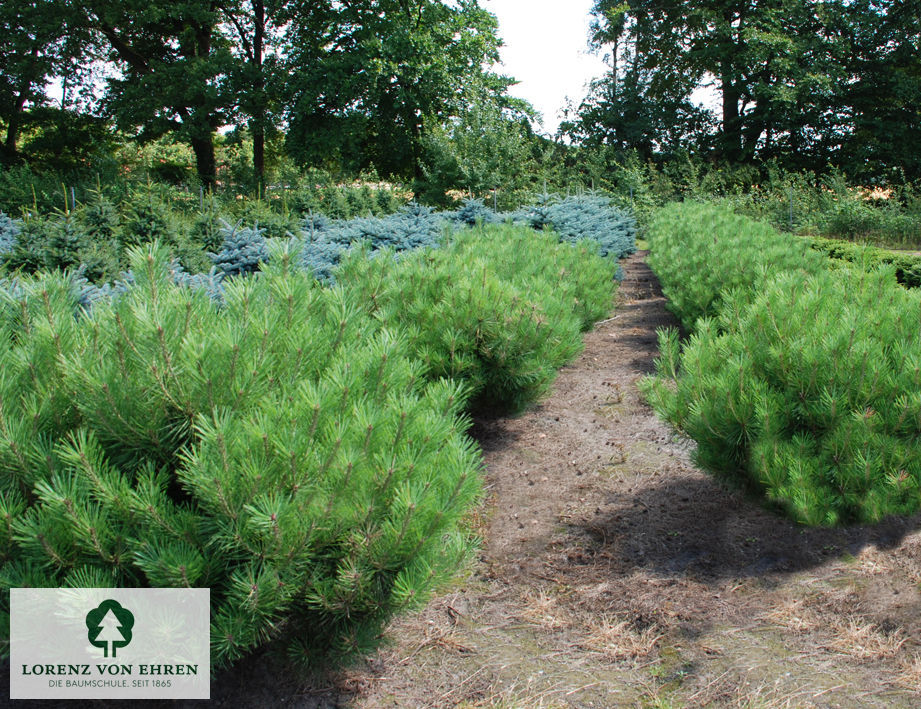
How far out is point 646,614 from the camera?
2654 mm

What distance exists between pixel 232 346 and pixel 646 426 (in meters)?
3.37

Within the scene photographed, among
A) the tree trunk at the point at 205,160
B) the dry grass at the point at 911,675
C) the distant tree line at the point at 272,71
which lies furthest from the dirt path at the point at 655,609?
the tree trunk at the point at 205,160

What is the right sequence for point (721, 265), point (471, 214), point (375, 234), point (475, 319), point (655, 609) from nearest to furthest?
point (655, 609), point (475, 319), point (721, 265), point (375, 234), point (471, 214)

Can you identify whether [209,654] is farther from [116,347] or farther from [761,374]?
[761,374]

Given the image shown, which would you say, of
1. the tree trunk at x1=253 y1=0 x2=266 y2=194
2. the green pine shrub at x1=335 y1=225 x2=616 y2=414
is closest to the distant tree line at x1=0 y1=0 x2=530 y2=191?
the tree trunk at x1=253 y1=0 x2=266 y2=194

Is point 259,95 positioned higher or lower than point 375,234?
higher

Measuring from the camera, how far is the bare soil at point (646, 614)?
225 centimetres

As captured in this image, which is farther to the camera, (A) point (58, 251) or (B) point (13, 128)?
(B) point (13, 128)

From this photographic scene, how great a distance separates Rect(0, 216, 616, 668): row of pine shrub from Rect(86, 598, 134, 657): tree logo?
84 mm

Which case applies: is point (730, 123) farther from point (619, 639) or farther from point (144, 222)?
point (619, 639)

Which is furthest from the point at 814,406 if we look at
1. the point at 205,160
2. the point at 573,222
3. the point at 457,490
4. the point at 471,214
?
the point at 205,160

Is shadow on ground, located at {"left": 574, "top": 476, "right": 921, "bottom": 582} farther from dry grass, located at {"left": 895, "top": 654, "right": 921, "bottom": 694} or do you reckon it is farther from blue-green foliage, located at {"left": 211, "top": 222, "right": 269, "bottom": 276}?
blue-green foliage, located at {"left": 211, "top": 222, "right": 269, "bottom": 276}

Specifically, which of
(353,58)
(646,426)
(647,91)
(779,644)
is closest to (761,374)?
(779,644)

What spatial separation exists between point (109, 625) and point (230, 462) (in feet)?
1.94
